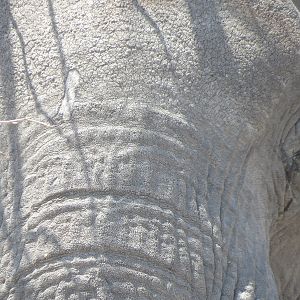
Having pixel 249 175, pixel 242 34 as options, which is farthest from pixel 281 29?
pixel 249 175

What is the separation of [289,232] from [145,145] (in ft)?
1.78

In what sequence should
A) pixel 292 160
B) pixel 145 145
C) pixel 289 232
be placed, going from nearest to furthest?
1. pixel 145 145
2. pixel 292 160
3. pixel 289 232

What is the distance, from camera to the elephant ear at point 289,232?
2531mm

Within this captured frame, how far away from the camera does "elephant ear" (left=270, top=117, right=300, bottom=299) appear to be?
253cm

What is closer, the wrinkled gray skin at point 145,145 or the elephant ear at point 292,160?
the wrinkled gray skin at point 145,145

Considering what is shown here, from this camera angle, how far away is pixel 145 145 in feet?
7.32

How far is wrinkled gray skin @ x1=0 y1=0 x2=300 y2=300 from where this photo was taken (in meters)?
2.14

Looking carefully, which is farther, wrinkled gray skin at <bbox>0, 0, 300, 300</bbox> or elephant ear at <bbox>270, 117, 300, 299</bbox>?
elephant ear at <bbox>270, 117, 300, 299</bbox>

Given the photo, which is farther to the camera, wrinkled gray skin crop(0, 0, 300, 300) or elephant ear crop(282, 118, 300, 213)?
elephant ear crop(282, 118, 300, 213)

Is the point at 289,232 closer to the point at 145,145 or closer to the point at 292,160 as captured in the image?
the point at 292,160

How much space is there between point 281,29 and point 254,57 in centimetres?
9

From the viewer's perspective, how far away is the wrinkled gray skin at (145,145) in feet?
7.02

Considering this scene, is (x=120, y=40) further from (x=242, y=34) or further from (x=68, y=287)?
(x=68, y=287)

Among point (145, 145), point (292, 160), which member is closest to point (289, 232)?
point (292, 160)
